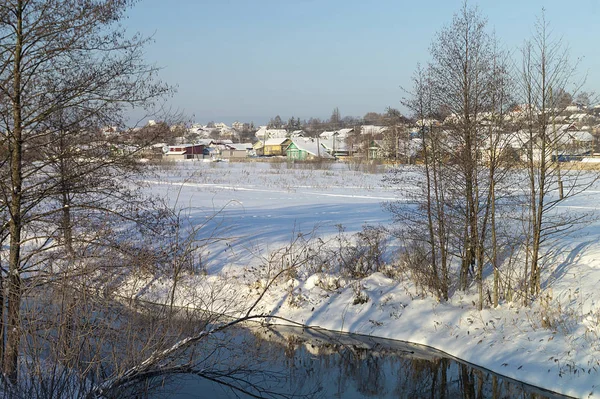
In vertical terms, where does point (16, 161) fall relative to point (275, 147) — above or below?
above

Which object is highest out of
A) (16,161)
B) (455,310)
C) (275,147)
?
→ (16,161)

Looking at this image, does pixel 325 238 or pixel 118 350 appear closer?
pixel 118 350

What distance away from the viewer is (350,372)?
10914mm

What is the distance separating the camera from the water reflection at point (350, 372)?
32.2 feet

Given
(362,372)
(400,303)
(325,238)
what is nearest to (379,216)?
(325,238)

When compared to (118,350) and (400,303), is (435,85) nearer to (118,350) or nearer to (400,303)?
(400,303)

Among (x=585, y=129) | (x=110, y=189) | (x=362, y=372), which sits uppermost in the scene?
(x=585, y=129)

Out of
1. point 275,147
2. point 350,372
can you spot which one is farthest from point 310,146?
point 350,372

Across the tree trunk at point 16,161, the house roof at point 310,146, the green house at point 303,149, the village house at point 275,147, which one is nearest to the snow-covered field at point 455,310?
the tree trunk at point 16,161

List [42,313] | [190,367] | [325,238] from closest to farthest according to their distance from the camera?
1. [42,313]
2. [190,367]
3. [325,238]

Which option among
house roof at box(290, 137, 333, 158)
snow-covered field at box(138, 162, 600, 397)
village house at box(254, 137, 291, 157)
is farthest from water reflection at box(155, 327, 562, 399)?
village house at box(254, 137, 291, 157)

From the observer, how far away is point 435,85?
12.5m

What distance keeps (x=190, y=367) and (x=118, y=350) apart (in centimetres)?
144

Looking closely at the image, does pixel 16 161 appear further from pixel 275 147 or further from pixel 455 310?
pixel 275 147
